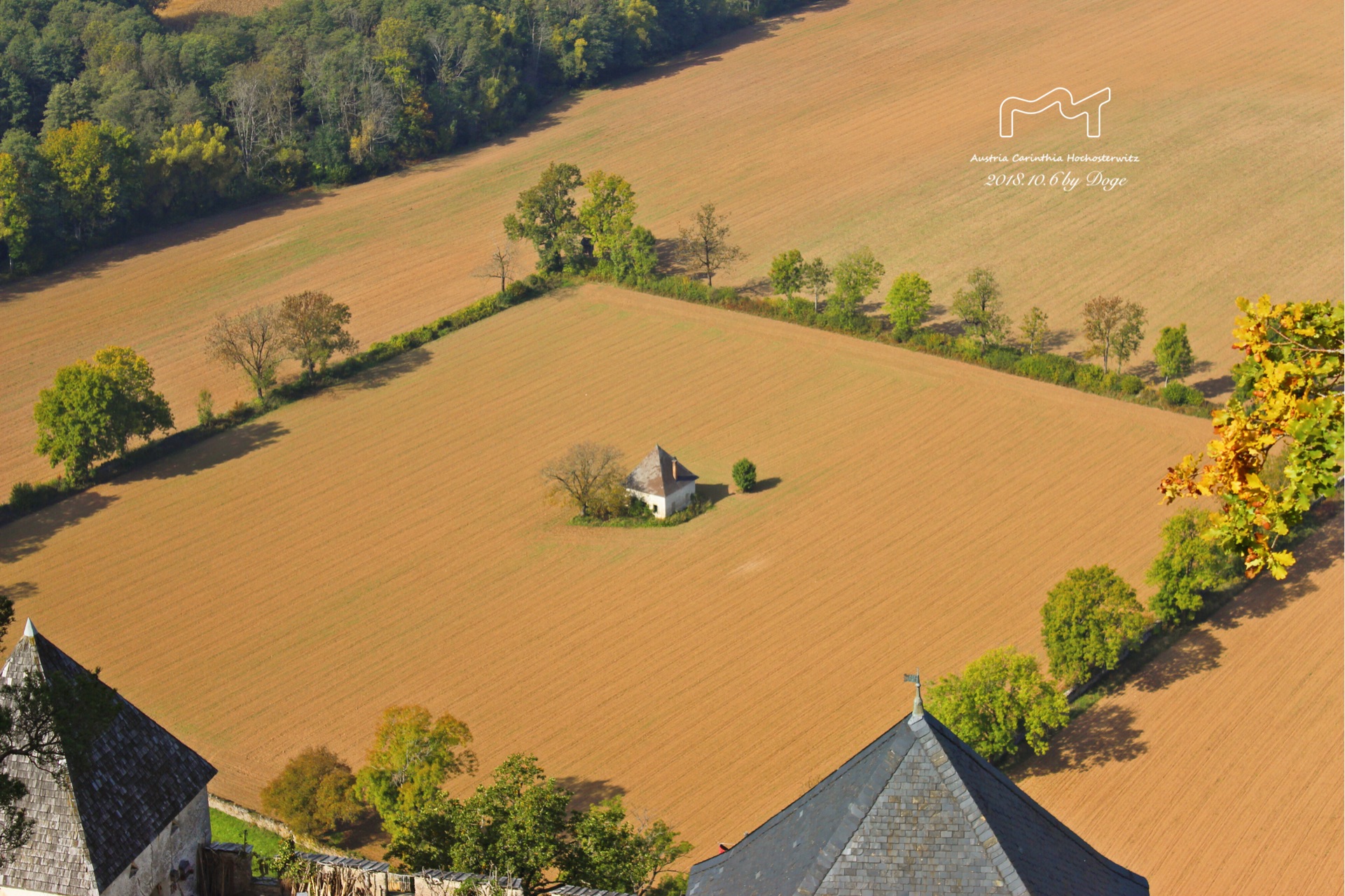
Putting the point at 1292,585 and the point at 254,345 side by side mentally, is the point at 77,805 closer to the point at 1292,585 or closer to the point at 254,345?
Result: the point at 1292,585

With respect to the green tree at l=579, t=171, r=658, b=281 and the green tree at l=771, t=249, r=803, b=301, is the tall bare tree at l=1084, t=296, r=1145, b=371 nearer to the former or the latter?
the green tree at l=771, t=249, r=803, b=301

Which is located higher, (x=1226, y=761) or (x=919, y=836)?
(x=919, y=836)

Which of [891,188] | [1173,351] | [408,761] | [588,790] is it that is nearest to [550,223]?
[891,188]

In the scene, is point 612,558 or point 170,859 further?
point 612,558

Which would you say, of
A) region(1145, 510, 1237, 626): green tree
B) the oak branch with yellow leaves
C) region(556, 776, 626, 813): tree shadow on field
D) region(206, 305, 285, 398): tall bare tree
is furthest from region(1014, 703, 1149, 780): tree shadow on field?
region(206, 305, 285, 398): tall bare tree

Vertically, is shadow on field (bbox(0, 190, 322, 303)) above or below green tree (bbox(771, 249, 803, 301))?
above

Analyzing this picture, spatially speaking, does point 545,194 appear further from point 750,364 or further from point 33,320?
point 33,320
